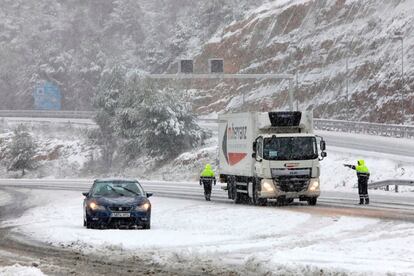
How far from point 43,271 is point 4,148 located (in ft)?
251

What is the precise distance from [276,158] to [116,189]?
703cm

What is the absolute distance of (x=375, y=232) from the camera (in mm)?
17562

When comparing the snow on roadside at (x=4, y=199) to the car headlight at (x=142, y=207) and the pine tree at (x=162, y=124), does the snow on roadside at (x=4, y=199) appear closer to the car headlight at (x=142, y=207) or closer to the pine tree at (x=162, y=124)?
the car headlight at (x=142, y=207)

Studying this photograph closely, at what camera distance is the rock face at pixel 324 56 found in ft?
224

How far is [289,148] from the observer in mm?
27531

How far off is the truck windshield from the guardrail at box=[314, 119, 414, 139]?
2641cm

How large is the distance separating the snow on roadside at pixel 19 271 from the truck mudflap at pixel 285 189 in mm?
15238

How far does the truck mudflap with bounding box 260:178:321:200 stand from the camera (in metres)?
27.2

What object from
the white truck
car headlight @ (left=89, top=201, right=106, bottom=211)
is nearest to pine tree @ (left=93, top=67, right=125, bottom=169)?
the white truck

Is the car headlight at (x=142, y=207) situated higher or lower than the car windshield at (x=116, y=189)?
lower

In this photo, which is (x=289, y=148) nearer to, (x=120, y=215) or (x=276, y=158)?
(x=276, y=158)

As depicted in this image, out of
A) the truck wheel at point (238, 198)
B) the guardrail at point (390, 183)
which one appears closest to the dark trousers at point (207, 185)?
the truck wheel at point (238, 198)

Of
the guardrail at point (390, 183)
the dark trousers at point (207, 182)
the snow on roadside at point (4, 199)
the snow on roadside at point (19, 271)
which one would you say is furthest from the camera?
the snow on roadside at point (4, 199)

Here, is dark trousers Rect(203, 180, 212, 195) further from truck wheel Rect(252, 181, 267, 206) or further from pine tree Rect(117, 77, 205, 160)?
pine tree Rect(117, 77, 205, 160)
